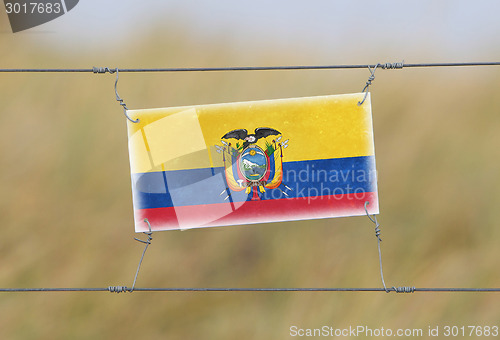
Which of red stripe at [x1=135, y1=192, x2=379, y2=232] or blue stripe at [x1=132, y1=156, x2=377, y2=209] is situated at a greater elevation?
blue stripe at [x1=132, y1=156, x2=377, y2=209]

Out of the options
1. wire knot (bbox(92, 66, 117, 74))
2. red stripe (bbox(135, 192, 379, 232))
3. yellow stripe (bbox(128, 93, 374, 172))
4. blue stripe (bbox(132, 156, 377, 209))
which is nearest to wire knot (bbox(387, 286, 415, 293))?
red stripe (bbox(135, 192, 379, 232))

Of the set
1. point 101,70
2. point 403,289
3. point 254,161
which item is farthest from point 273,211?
point 101,70

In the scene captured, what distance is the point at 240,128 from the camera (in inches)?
125

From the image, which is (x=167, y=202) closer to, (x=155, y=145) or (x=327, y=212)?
(x=155, y=145)

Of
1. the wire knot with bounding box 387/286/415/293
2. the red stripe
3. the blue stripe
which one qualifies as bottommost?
the wire knot with bounding box 387/286/415/293

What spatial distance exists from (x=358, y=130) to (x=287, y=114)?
37 centimetres

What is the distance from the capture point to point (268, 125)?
3.17 m

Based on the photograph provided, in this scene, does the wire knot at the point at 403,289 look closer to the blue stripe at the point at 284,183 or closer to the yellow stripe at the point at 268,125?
the blue stripe at the point at 284,183

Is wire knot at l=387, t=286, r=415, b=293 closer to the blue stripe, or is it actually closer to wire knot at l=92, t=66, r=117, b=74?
the blue stripe

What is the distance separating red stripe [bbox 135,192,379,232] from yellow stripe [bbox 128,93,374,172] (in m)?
0.22

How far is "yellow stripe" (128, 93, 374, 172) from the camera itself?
3.16 meters

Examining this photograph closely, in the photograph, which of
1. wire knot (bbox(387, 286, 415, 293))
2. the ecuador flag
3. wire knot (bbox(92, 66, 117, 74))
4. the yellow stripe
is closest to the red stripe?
the ecuador flag

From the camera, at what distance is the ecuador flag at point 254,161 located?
10.4 feet

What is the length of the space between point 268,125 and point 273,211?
443 millimetres
